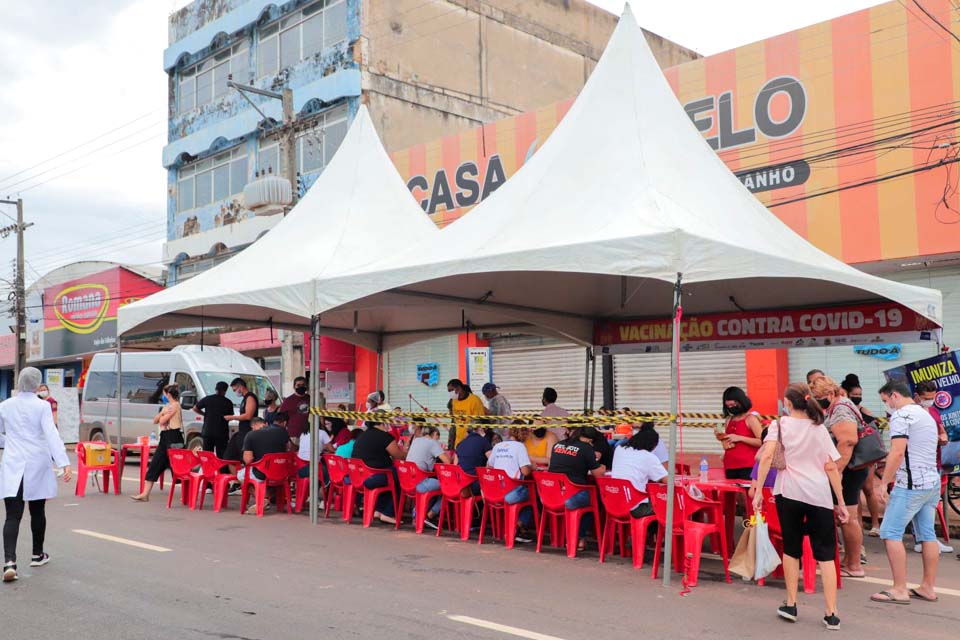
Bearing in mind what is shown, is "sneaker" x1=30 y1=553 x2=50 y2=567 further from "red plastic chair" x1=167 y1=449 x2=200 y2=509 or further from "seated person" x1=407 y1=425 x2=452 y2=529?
"red plastic chair" x1=167 y1=449 x2=200 y2=509

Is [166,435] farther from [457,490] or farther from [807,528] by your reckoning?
[807,528]

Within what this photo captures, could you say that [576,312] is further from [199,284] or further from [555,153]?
[199,284]

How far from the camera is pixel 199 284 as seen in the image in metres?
12.5

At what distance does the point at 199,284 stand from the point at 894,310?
9061 millimetres

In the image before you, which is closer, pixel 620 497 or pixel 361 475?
pixel 620 497

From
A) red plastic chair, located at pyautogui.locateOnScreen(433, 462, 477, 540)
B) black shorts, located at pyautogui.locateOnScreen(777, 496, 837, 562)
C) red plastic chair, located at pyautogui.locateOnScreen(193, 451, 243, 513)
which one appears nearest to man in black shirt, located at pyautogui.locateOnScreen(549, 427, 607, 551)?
red plastic chair, located at pyautogui.locateOnScreen(433, 462, 477, 540)

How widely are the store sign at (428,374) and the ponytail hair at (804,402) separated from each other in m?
17.4

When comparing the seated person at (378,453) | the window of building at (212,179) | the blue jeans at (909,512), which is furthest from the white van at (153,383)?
the blue jeans at (909,512)

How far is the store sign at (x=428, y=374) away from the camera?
23.3 m

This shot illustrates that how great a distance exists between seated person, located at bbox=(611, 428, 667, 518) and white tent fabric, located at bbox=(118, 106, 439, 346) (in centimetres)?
422

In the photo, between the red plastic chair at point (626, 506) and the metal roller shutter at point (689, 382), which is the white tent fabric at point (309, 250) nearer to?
the red plastic chair at point (626, 506)

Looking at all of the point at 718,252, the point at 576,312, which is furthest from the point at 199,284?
the point at 718,252

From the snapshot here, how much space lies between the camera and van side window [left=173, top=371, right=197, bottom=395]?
1889 cm

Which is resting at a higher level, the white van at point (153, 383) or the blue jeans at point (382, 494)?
the white van at point (153, 383)
